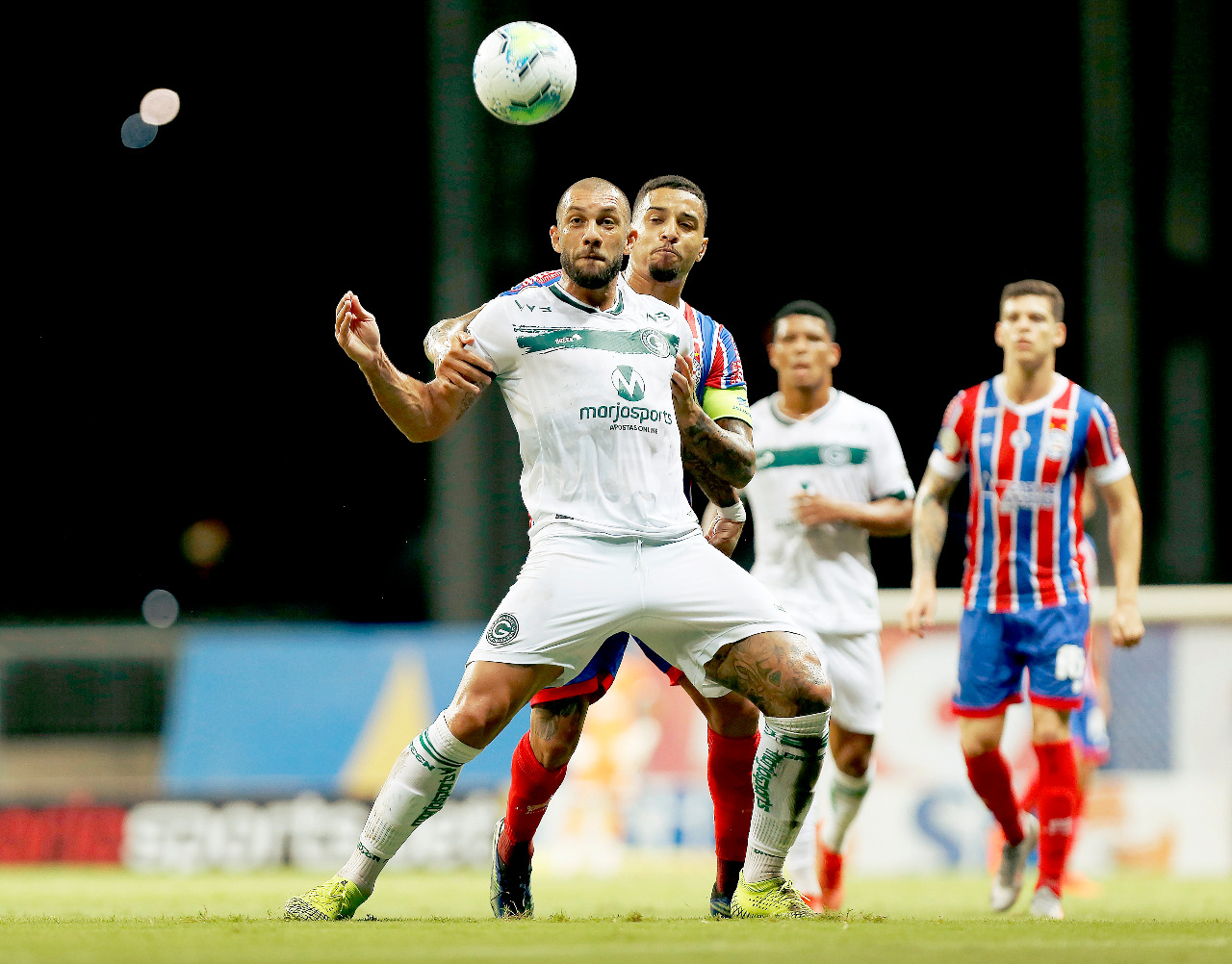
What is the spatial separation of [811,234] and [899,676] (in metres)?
11.6

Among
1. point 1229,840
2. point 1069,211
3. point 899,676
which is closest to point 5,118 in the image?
point 1069,211

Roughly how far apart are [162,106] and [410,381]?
1484cm

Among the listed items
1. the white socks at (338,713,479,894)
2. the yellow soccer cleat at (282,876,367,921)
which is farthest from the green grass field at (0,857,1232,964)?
the white socks at (338,713,479,894)

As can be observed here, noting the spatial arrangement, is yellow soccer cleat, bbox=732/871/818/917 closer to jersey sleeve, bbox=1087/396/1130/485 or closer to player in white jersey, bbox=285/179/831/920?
player in white jersey, bbox=285/179/831/920

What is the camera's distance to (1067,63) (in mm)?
17609

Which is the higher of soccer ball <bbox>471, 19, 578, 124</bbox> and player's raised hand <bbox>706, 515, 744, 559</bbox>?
soccer ball <bbox>471, 19, 578, 124</bbox>

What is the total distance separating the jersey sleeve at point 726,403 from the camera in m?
5.33

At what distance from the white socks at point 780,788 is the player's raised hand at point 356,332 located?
1568mm

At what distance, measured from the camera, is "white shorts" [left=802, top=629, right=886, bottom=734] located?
21.6 ft

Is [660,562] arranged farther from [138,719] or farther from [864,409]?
[138,719]

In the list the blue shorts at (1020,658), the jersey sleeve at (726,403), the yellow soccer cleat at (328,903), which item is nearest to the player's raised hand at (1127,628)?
the blue shorts at (1020,658)

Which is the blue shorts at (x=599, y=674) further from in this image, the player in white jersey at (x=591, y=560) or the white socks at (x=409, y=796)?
the white socks at (x=409, y=796)

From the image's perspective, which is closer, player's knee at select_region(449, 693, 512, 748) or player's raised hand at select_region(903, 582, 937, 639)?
player's knee at select_region(449, 693, 512, 748)

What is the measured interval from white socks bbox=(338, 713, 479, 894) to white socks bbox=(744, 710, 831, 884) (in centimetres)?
87
